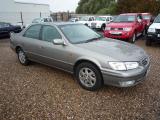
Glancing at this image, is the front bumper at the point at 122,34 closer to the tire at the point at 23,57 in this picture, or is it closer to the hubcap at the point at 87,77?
the tire at the point at 23,57

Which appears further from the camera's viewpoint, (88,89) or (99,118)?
(88,89)

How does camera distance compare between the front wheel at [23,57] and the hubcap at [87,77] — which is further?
the front wheel at [23,57]

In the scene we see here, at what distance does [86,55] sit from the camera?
14.1 feet

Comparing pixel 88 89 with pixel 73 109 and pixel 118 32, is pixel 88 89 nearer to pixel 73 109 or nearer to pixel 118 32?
pixel 73 109

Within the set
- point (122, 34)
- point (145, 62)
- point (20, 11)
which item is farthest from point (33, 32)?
point (20, 11)

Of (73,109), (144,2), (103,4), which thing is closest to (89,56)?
(73,109)

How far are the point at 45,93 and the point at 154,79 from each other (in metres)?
2.82

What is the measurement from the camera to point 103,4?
45.6 metres

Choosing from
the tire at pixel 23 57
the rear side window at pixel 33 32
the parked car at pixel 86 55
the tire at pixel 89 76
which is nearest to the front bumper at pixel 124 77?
the parked car at pixel 86 55

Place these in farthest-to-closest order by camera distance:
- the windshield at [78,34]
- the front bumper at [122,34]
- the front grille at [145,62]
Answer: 1. the front bumper at [122,34]
2. the windshield at [78,34]
3. the front grille at [145,62]

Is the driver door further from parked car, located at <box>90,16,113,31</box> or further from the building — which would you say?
the building

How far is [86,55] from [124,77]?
0.98 meters

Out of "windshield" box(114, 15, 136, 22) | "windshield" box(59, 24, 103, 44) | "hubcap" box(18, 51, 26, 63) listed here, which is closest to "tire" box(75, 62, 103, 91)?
"windshield" box(59, 24, 103, 44)

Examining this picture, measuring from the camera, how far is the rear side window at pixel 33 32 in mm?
5688
